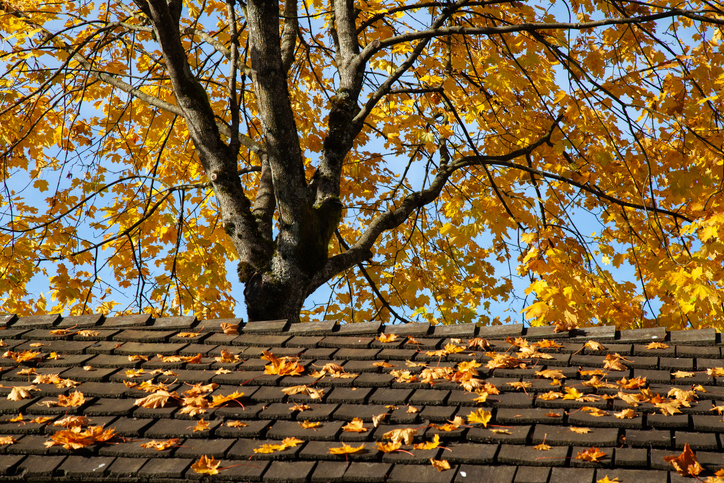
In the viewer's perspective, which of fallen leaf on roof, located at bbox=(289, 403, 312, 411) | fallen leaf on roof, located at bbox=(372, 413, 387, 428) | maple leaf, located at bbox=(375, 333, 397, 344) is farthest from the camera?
maple leaf, located at bbox=(375, 333, 397, 344)

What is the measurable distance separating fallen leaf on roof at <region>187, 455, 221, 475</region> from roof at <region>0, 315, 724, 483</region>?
27mm

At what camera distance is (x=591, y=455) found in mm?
2670

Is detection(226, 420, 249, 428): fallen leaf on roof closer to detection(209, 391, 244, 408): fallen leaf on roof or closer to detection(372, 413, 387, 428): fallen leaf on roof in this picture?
detection(209, 391, 244, 408): fallen leaf on roof

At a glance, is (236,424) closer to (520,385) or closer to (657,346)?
(520,385)

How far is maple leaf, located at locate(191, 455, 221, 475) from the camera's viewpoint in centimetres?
272

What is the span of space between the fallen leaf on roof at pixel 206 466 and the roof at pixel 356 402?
A: 0.03 m

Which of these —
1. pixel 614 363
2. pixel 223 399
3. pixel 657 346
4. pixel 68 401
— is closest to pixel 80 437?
pixel 68 401

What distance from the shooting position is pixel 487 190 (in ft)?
27.8

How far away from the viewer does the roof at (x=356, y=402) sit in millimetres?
2729

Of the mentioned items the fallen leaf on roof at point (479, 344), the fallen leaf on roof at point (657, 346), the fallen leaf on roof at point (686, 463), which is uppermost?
the fallen leaf on roof at point (657, 346)

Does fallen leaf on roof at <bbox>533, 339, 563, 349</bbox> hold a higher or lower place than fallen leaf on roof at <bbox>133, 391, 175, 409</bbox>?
higher

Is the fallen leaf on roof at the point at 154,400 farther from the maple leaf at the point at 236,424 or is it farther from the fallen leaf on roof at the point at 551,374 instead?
the fallen leaf on roof at the point at 551,374

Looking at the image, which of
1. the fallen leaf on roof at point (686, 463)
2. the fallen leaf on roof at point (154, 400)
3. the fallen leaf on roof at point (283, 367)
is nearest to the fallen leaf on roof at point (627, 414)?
the fallen leaf on roof at point (686, 463)

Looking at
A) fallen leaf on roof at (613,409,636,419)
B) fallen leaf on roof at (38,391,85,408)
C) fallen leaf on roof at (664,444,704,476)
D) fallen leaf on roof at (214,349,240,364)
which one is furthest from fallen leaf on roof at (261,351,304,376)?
fallen leaf on roof at (664,444,704,476)
